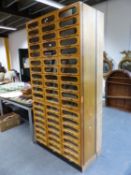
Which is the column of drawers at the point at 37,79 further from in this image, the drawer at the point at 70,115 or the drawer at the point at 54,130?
the drawer at the point at 70,115

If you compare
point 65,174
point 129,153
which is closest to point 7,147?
point 65,174

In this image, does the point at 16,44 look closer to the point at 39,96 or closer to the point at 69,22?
the point at 39,96

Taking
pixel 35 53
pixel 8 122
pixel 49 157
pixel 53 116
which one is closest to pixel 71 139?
pixel 53 116

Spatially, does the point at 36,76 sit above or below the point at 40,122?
above

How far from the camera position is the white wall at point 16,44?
8445mm

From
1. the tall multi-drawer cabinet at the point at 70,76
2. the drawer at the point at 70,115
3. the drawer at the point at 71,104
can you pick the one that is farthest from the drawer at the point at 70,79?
the drawer at the point at 70,115

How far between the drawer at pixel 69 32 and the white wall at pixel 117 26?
321cm

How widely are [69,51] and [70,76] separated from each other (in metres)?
0.31

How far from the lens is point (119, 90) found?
4410 mm

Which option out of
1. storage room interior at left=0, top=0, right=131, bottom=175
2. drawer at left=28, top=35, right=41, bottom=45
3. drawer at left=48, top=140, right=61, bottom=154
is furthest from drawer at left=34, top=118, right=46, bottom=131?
drawer at left=28, top=35, right=41, bottom=45

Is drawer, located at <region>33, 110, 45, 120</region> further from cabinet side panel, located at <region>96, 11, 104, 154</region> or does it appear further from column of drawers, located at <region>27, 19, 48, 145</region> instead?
cabinet side panel, located at <region>96, 11, 104, 154</region>

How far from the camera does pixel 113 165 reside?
2.13m

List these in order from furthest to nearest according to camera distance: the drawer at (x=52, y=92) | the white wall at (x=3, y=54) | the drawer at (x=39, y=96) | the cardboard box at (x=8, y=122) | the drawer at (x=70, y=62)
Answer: the white wall at (x=3, y=54) → the cardboard box at (x=8, y=122) → the drawer at (x=39, y=96) → the drawer at (x=52, y=92) → the drawer at (x=70, y=62)

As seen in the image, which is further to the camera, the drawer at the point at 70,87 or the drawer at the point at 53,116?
the drawer at the point at 53,116
